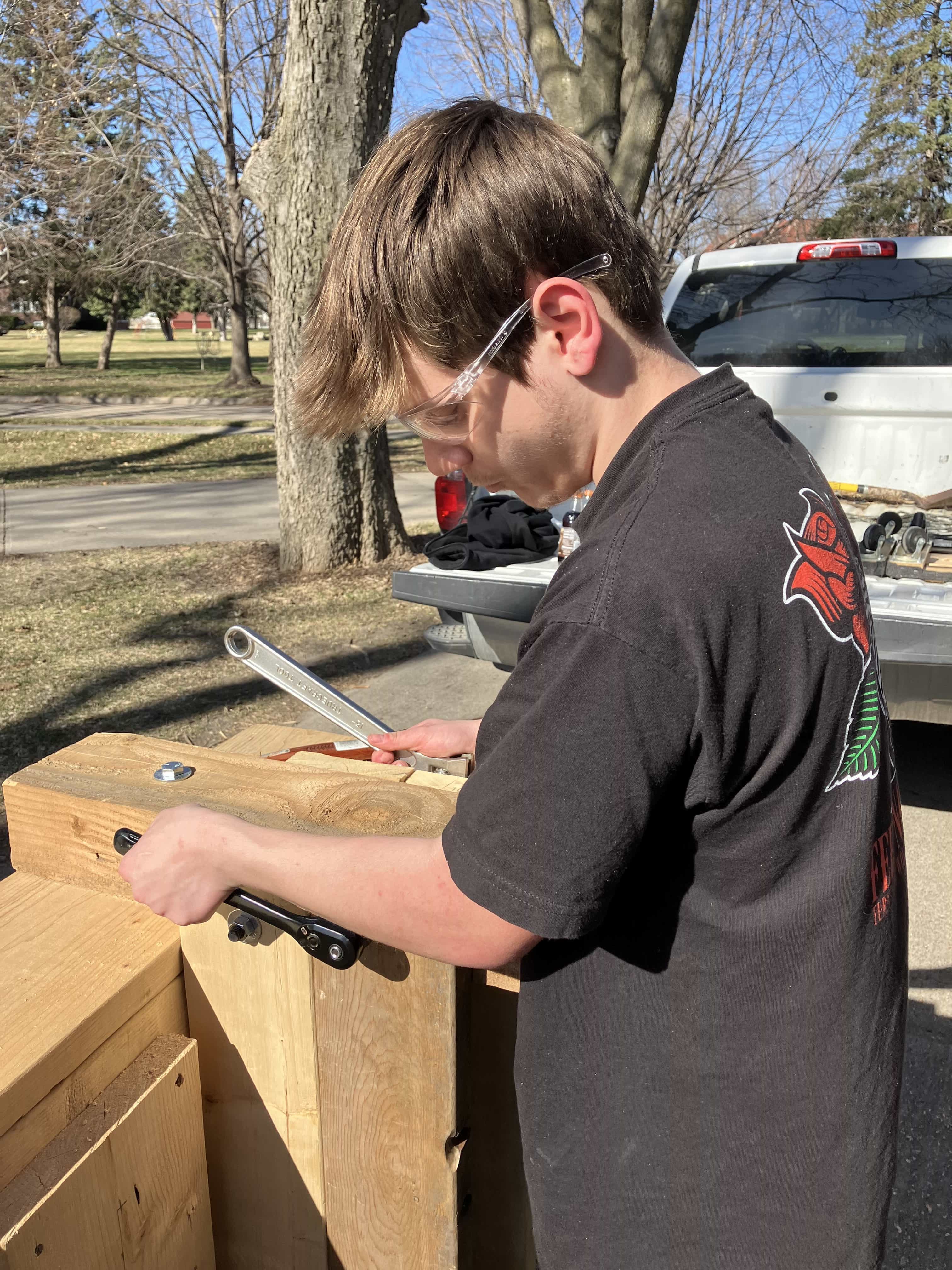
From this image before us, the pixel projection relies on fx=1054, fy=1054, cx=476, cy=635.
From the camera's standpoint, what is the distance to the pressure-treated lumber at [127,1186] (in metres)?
1.21

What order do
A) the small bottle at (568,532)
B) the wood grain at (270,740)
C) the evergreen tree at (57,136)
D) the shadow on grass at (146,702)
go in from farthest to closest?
the evergreen tree at (57,136) < the shadow on grass at (146,702) < the small bottle at (568,532) < the wood grain at (270,740)

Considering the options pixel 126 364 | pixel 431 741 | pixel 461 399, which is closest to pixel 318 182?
pixel 431 741

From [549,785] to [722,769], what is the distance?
16 cm

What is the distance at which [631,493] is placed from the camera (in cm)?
99

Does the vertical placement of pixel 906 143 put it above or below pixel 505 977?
above

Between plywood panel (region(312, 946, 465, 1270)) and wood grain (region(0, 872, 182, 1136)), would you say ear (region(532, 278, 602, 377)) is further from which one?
wood grain (region(0, 872, 182, 1136))

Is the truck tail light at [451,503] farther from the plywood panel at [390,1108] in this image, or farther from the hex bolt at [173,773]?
the plywood panel at [390,1108]

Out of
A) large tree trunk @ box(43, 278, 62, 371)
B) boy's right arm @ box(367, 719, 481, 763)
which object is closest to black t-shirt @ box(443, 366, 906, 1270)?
boy's right arm @ box(367, 719, 481, 763)

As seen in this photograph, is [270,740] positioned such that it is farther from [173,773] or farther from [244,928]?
[244,928]

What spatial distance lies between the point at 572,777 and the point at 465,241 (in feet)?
1.77

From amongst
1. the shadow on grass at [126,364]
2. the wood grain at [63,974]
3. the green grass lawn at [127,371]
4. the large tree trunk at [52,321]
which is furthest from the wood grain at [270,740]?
the large tree trunk at [52,321]

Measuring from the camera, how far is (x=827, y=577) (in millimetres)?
996

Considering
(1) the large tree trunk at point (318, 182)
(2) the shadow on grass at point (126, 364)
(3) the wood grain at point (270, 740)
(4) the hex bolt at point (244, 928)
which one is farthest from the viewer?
(2) the shadow on grass at point (126, 364)

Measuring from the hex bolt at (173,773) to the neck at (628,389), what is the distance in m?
0.83
